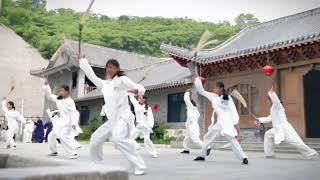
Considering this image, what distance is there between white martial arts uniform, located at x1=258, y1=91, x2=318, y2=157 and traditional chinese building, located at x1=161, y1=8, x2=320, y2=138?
3.82 m

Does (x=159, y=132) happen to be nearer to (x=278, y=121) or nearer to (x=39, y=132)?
(x=39, y=132)

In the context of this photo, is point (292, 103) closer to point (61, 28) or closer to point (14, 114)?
point (14, 114)

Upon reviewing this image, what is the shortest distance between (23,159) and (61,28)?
29976mm

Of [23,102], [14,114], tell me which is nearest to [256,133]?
[14,114]

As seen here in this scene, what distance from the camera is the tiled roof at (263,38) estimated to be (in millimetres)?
13697

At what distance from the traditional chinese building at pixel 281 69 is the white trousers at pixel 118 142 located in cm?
817

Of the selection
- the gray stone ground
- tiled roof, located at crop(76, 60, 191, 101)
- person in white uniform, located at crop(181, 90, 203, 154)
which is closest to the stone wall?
tiled roof, located at crop(76, 60, 191, 101)

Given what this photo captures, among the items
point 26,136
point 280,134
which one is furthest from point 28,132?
point 280,134

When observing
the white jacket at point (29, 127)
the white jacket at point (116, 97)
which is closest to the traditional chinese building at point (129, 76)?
the white jacket at point (29, 127)

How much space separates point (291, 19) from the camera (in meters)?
16.9

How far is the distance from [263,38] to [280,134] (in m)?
8.73

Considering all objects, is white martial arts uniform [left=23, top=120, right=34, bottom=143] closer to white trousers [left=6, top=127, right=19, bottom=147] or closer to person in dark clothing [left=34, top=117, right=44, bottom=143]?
person in dark clothing [left=34, top=117, right=44, bottom=143]

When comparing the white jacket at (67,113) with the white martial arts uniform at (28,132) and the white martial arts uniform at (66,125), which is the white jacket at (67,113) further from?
the white martial arts uniform at (28,132)

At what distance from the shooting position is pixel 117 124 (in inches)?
206
